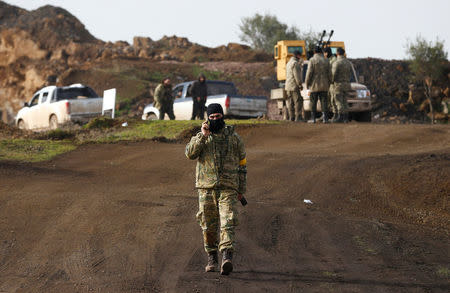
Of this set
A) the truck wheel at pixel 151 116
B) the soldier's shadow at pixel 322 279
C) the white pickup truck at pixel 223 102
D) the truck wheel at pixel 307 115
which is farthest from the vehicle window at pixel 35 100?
the soldier's shadow at pixel 322 279

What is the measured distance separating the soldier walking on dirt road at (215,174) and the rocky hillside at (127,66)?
111ft

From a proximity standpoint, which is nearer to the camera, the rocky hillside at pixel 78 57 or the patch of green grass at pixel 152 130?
the patch of green grass at pixel 152 130

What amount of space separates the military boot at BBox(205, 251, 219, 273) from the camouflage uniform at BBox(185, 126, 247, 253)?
0.04 metres

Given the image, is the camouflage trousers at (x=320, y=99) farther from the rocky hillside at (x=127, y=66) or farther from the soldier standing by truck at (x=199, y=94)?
the rocky hillside at (x=127, y=66)

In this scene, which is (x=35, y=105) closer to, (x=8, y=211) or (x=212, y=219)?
(x=8, y=211)

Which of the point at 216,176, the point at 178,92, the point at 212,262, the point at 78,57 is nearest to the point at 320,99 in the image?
the point at 178,92

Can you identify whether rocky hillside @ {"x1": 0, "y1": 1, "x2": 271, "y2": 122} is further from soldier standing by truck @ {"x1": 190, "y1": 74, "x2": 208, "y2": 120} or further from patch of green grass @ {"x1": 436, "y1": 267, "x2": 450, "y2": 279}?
patch of green grass @ {"x1": 436, "y1": 267, "x2": 450, "y2": 279}

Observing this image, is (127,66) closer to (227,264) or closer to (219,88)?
(219,88)

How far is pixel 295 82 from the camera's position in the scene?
67.6 feet

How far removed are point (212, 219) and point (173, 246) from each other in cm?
110

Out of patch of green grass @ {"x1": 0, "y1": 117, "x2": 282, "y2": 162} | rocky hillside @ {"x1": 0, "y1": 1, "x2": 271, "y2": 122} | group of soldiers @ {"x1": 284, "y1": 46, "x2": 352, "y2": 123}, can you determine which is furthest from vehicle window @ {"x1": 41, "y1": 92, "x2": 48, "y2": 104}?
rocky hillside @ {"x1": 0, "y1": 1, "x2": 271, "y2": 122}

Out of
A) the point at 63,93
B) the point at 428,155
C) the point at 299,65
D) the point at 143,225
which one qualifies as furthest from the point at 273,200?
the point at 63,93

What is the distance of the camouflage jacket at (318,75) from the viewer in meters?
20.1

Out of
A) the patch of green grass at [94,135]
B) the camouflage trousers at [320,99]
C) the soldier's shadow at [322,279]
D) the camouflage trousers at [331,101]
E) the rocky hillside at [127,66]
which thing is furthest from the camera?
the rocky hillside at [127,66]
